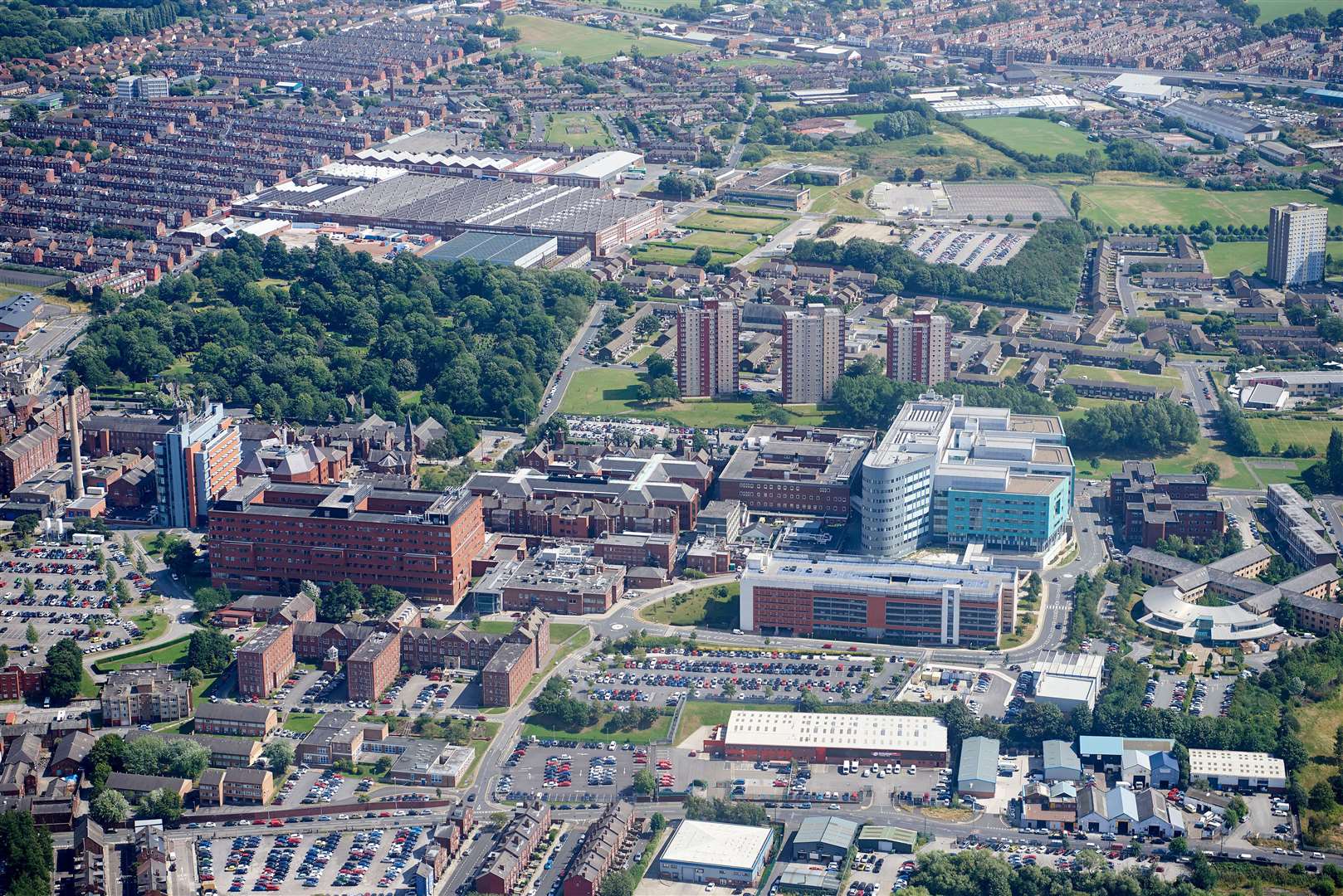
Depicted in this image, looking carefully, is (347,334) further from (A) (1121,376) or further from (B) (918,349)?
(A) (1121,376)

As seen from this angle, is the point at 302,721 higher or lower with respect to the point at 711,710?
lower

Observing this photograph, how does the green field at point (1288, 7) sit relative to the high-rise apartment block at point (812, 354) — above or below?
above

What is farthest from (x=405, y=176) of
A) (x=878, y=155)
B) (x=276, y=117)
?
(x=878, y=155)

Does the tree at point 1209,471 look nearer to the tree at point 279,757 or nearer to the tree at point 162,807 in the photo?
the tree at point 279,757

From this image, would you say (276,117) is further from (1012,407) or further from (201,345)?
(1012,407)

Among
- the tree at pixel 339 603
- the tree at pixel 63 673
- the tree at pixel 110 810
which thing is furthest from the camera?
the tree at pixel 339 603

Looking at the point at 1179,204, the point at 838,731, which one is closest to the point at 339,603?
the point at 838,731

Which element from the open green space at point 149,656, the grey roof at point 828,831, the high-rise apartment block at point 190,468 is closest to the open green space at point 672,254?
the high-rise apartment block at point 190,468
